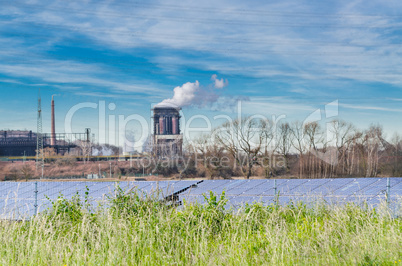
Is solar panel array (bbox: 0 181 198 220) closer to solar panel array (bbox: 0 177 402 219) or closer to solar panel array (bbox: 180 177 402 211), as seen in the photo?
solar panel array (bbox: 0 177 402 219)

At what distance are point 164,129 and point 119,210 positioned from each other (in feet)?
245

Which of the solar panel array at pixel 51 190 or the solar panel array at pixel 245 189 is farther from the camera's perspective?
the solar panel array at pixel 51 190

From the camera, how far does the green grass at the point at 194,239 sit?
6.69 metres

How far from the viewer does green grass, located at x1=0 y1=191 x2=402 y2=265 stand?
6.69 meters

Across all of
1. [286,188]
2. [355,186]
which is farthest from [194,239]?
[355,186]

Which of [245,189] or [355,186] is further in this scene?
[245,189]

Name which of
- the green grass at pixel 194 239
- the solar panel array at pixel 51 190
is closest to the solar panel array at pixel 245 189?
the solar panel array at pixel 51 190

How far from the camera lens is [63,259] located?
7.04 m

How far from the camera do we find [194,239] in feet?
24.6

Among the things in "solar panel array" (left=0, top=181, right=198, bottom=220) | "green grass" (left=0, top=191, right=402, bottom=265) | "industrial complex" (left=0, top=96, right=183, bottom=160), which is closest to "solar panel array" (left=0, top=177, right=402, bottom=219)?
"solar panel array" (left=0, top=181, right=198, bottom=220)

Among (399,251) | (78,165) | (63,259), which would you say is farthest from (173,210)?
(78,165)

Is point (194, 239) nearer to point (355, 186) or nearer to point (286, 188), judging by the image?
point (286, 188)

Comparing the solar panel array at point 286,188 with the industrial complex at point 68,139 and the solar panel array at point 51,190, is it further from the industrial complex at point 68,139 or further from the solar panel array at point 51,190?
the industrial complex at point 68,139

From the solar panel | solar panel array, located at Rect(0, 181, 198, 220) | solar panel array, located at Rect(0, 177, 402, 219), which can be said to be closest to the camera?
solar panel array, located at Rect(0, 177, 402, 219)
